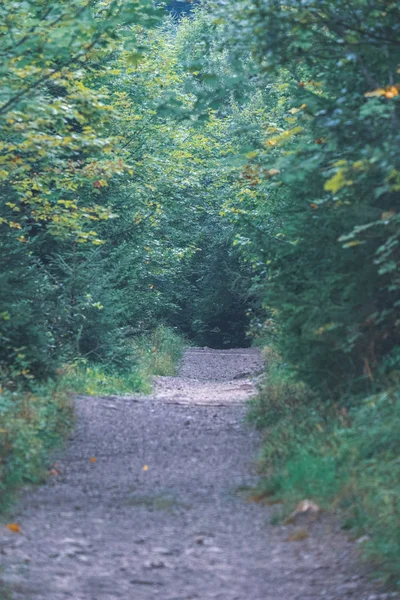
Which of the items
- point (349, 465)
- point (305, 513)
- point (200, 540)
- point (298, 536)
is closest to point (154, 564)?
point (200, 540)

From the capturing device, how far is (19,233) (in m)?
13.3

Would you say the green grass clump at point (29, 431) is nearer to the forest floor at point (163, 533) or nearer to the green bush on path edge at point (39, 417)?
the green bush on path edge at point (39, 417)

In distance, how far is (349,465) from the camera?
23.7 ft

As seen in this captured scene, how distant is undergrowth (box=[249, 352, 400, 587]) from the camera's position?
235 inches

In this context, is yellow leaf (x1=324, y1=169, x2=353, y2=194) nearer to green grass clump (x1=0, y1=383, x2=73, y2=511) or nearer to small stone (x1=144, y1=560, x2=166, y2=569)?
small stone (x1=144, y1=560, x2=166, y2=569)

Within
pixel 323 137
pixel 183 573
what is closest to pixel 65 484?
pixel 183 573

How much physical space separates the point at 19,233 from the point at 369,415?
710 cm

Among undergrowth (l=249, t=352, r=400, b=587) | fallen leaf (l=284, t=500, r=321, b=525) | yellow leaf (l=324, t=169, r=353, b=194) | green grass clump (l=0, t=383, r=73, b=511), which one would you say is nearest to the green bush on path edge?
green grass clump (l=0, t=383, r=73, b=511)

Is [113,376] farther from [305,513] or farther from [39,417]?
[305,513]

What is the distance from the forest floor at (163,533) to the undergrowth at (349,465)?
0.19 m

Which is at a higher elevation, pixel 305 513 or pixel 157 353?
pixel 305 513

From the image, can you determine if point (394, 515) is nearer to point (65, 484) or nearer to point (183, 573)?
point (183, 573)

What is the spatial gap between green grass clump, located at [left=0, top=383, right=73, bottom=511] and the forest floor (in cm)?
18

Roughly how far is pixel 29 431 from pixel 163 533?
255 cm
